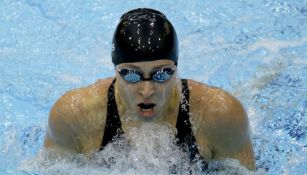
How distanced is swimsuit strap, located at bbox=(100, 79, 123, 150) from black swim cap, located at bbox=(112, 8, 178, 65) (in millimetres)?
256

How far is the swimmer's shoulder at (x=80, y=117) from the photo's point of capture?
2648 mm

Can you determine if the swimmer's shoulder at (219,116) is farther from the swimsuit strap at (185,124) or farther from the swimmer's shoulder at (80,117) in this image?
the swimmer's shoulder at (80,117)

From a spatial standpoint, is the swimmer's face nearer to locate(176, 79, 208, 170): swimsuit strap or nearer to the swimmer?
the swimmer

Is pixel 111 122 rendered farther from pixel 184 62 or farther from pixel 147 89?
pixel 184 62

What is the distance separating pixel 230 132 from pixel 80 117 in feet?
2.18

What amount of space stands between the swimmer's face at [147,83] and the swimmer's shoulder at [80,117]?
0.23 metres

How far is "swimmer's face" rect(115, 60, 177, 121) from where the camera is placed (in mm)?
2410

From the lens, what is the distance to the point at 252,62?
13.8 ft

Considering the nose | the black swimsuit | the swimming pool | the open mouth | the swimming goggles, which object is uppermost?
the swimming goggles

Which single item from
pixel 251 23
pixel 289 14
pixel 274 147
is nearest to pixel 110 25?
pixel 251 23

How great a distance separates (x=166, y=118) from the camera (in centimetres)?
270

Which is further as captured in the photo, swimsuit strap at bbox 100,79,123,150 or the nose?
swimsuit strap at bbox 100,79,123,150

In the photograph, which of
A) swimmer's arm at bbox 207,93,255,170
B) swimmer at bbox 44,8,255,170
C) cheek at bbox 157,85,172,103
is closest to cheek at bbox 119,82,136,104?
swimmer at bbox 44,8,255,170

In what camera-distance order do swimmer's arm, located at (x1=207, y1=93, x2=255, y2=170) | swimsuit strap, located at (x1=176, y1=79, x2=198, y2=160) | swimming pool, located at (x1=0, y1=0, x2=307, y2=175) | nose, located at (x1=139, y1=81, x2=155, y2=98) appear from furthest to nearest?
1. swimming pool, located at (x1=0, y1=0, x2=307, y2=175)
2. swimsuit strap, located at (x1=176, y1=79, x2=198, y2=160)
3. swimmer's arm, located at (x1=207, y1=93, x2=255, y2=170)
4. nose, located at (x1=139, y1=81, x2=155, y2=98)
